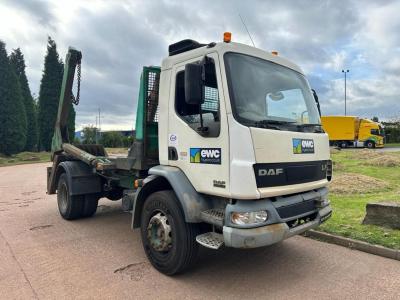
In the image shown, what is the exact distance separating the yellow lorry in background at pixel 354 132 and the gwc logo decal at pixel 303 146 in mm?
34924

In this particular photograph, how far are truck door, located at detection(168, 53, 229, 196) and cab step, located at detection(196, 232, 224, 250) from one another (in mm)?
493

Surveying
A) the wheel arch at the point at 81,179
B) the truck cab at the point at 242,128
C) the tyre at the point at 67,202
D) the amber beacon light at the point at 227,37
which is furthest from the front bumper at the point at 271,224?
the tyre at the point at 67,202

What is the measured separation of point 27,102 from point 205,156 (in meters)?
41.4

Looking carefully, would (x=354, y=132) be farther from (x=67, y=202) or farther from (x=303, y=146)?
(x=303, y=146)

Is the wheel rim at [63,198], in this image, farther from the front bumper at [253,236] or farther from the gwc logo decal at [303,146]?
the gwc logo decal at [303,146]

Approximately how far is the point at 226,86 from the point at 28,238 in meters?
4.53

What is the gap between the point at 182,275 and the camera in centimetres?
446

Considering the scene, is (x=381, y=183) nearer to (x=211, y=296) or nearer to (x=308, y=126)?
(x=308, y=126)

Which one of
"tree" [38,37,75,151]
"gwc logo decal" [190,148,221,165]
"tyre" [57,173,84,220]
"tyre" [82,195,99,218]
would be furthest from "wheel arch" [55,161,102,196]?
"tree" [38,37,75,151]

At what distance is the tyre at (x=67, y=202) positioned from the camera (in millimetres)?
7293

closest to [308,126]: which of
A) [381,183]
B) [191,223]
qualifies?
[191,223]

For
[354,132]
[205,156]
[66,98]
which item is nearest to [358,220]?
[205,156]

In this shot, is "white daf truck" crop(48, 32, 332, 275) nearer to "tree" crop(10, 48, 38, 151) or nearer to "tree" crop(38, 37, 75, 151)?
"tree" crop(38, 37, 75, 151)

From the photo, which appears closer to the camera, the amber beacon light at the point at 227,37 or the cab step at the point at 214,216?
the cab step at the point at 214,216
